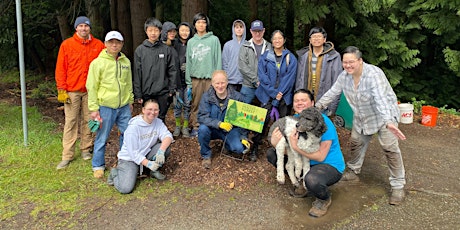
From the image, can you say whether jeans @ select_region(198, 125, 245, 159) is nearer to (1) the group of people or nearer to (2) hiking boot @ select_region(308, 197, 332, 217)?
(1) the group of people

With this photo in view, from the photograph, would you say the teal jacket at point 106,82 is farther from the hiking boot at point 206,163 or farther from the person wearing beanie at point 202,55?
the hiking boot at point 206,163

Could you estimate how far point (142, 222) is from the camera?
13.1 feet

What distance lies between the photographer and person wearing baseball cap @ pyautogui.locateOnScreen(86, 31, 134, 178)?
15.9 feet

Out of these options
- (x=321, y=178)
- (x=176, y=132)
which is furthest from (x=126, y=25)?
(x=321, y=178)

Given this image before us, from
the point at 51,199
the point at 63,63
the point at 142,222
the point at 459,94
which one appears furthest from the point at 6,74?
the point at 459,94

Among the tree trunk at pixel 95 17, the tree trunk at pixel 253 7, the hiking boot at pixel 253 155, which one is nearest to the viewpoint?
the hiking boot at pixel 253 155

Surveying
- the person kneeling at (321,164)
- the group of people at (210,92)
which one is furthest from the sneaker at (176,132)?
the person kneeling at (321,164)

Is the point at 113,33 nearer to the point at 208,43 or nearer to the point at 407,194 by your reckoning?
the point at 208,43

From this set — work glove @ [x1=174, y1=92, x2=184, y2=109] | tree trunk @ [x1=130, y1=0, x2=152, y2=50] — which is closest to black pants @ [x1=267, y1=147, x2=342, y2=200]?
work glove @ [x1=174, y1=92, x2=184, y2=109]

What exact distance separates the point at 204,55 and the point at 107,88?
1.61m

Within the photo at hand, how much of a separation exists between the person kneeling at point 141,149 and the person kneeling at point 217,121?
1.72ft

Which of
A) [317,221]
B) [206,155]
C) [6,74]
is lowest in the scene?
[317,221]

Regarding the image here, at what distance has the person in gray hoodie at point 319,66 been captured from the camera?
205 inches

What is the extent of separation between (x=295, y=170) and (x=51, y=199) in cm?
282
